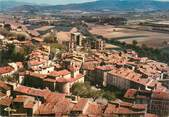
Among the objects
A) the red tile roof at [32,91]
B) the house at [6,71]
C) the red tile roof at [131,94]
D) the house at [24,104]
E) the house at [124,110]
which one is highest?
the house at [24,104]

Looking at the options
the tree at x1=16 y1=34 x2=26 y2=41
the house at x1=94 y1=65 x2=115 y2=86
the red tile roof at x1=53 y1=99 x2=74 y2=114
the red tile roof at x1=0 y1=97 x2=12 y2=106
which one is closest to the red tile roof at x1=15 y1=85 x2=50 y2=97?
the red tile roof at x1=0 y1=97 x2=12 y2=106

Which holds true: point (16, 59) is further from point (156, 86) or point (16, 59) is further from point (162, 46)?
point (162, 46)

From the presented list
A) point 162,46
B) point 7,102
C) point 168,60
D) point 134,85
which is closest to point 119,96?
A: point 134,85

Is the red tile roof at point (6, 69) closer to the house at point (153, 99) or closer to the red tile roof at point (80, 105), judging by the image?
the house at point (153, 99)

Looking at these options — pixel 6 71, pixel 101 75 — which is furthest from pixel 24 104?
pixel 101 75

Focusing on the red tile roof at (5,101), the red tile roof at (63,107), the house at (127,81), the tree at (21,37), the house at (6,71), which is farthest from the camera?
the tree at (21,37)

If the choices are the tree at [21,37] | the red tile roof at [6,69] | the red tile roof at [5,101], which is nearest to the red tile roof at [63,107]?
the red tile roof at [5,101]

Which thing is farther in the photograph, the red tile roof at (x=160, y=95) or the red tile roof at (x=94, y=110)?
the red tile roof at (x=160, y=95)

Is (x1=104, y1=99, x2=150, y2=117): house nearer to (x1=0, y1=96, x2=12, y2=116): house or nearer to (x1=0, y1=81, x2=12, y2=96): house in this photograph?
(x1=0, y1=96, x2=12, y2=116): house

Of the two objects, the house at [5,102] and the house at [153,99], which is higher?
the house at [5,102]

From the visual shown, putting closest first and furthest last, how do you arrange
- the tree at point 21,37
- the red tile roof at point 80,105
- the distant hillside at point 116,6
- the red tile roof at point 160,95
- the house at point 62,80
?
the red tile roof at point 80,105 → the red tile roof at point 160,95 → the house at point 62,80 → the tree at point 21,37 → the distant hillside at point 116,6
